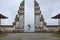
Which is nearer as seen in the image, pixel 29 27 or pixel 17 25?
pixel 17 25

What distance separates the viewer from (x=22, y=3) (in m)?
27.5

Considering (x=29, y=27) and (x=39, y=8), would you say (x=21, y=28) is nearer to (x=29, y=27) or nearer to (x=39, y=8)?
(x=29, y=27)

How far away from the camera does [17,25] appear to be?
80.0 feet

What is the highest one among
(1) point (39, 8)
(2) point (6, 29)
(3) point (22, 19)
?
(1) point (39, 8)

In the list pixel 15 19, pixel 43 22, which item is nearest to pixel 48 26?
pixel 43 22

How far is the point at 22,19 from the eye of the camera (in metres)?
25.9

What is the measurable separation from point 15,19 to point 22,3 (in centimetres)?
381

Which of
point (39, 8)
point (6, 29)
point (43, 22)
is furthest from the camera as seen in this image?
point (39, 8)

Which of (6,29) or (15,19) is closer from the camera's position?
(6,29)

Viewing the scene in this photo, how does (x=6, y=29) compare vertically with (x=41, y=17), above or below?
below

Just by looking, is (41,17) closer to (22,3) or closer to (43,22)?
(43,22)

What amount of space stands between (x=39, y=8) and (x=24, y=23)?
4058 mm

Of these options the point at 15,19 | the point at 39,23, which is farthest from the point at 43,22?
the point at 15,19

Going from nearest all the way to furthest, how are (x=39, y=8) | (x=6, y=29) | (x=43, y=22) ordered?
1. (x=6, y=29)
2. (x=43, y=22)
3. (x=39, y=8)
